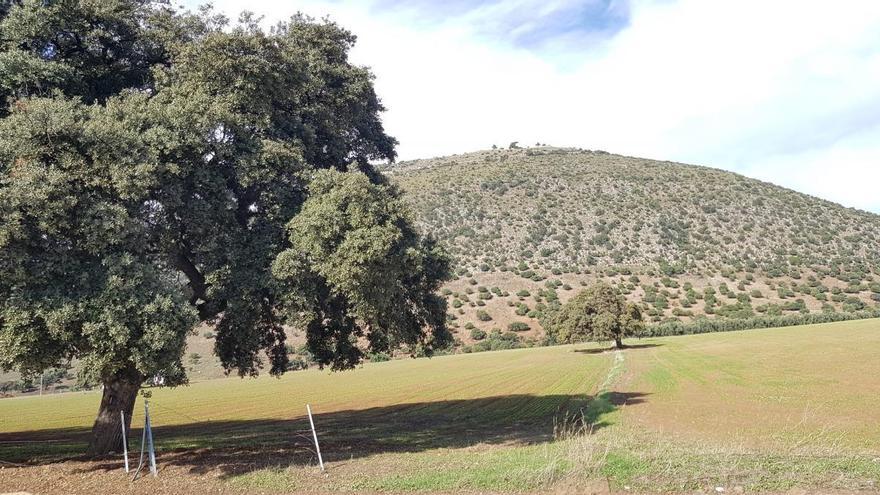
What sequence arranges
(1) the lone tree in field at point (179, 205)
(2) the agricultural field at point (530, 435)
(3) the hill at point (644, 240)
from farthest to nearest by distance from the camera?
(3) the hill at point (644, 240), (1) the lone tree in field at point (179, 205), (2) the agricultural field at point (530, 435)

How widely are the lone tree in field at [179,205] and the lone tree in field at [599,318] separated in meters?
54.1

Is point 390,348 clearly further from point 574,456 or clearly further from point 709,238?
point 709,238

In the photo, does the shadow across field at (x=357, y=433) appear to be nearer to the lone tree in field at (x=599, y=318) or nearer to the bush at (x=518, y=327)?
the lone tree in field at (x=599, y=318)

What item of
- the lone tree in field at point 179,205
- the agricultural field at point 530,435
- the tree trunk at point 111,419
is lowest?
the agricultural field at point 530,435

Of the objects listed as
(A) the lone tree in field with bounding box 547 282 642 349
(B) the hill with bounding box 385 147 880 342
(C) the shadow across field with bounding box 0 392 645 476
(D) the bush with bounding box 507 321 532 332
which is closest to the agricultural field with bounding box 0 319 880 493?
(C) the shadow across field with bounding box 0 392 645 476

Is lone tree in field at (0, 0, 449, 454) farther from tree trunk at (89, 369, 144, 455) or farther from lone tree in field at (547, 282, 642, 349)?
lone tree in field at (547, 282, 642, 349)

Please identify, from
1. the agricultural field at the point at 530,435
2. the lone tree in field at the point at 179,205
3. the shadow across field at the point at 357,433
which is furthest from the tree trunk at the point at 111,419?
the shadow across field at the point at 357,433

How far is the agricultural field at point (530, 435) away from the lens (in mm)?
13172

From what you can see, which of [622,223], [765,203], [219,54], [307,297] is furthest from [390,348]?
[765,203]

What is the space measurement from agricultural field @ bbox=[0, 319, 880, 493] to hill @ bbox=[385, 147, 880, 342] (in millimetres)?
54636

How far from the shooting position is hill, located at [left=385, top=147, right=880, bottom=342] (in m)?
109

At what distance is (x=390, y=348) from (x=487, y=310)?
3425 inches

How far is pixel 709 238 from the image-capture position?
127 metres

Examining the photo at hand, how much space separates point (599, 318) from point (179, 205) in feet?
210
